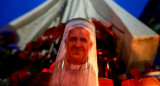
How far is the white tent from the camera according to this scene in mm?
652

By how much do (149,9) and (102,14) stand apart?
80 cm

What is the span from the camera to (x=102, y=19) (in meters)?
0.97

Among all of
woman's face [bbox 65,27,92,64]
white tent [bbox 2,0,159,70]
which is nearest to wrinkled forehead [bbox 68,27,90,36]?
woman's face [bbox 65,27,92,64]

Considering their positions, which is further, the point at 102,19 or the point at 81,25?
the point at 102,19

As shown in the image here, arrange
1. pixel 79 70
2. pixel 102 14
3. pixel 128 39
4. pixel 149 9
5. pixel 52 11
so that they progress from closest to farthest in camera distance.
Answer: pixel 79 70 < pixel 128 39 < pixel 102 14 < pixel 52 11 < pixel 149 9

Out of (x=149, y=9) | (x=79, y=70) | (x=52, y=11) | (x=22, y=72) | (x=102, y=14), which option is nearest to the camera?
(x=79, y=70)

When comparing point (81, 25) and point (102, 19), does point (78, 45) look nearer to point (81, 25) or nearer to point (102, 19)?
point (81, 25)

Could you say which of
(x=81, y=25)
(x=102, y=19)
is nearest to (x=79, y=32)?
(x=81, y=25)

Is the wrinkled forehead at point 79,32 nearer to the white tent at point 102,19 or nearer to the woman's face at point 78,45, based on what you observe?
the woman's face at point 78,45

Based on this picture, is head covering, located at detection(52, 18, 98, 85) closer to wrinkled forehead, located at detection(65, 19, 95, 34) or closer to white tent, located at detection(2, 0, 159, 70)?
wrinkled forehead, located at detection(65, 19, 95, 34)

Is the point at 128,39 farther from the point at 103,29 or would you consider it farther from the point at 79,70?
the point at 79,70

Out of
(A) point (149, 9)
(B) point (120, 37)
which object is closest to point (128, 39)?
(B) point (120, 37)

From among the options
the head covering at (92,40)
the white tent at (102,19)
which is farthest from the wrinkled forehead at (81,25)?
the white tent at (102,19)

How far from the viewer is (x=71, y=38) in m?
0.43
